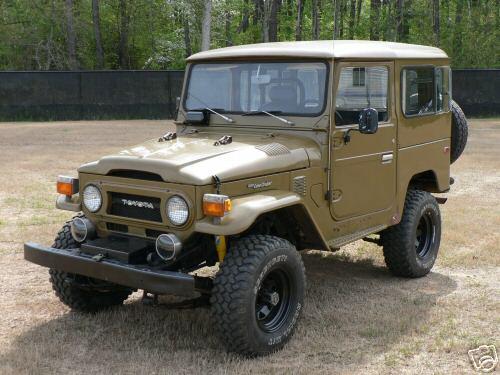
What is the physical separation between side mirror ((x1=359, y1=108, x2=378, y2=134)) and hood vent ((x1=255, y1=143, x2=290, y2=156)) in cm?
61

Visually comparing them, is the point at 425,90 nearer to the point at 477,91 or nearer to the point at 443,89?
the point at 443,89

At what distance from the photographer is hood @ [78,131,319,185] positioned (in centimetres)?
454

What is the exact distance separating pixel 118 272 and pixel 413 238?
2.93 metres

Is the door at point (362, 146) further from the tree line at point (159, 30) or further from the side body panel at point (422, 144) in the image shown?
the tree line at point (159, 30)

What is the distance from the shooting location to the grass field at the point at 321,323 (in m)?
4.55

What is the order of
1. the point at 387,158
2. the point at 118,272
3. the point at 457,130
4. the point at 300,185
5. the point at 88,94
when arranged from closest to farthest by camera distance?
1. the point at 118,272
2. the point at 300,185
3. the point at 387,158
4. the point at 457,130
5. the point at 88,94

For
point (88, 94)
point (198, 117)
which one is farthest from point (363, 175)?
point (88, 94)

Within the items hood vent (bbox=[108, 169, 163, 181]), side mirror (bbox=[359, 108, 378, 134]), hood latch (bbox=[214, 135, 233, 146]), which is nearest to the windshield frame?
side mirror (bbox=[359, 108, 378, 134])

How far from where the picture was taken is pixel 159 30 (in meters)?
34.9

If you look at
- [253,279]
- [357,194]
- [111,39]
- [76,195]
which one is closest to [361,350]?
[253,279]

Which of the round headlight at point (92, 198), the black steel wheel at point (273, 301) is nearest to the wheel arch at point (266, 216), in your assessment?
the black steel wheel at point (273, 301)

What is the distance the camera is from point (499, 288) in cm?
618

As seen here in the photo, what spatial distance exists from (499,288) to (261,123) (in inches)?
102

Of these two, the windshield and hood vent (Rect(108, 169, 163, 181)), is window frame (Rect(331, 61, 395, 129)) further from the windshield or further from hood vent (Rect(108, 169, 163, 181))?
hood vent (Rect(108, 169, 163, 181))
